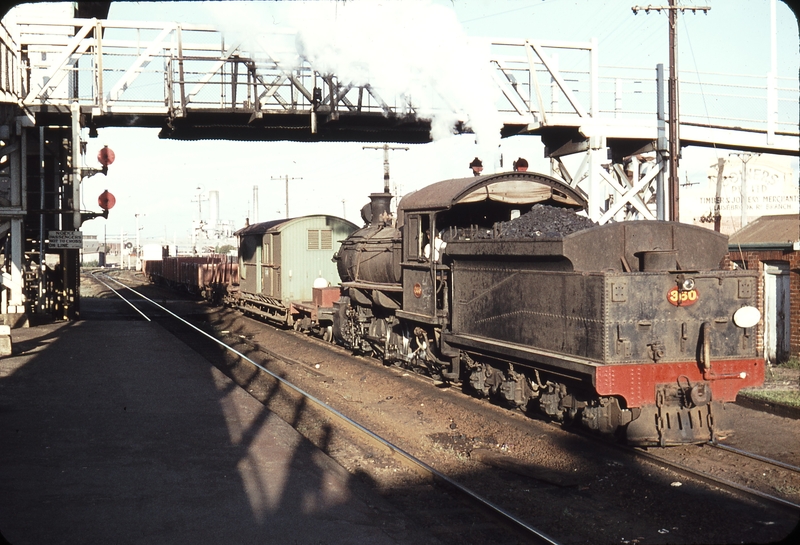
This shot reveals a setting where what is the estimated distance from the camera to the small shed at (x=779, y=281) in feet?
45.8

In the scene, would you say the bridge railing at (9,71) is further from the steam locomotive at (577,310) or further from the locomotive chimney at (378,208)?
the steam locomotive at (577,310)

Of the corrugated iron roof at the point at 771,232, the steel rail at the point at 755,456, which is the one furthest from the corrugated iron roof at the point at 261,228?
the steel rail at the point at 755,456

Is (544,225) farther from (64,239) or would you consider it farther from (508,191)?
(64,239)

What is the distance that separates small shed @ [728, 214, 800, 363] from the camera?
13945 millimetres

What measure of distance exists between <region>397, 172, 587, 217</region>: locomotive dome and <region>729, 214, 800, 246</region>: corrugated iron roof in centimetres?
466

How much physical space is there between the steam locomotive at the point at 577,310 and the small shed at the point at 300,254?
870 centimetres

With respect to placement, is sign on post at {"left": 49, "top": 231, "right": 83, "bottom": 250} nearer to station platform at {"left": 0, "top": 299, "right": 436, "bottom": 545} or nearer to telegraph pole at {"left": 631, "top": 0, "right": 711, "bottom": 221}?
station platform at {"left": 0, "top": 299, "right": 436, "bottom": 545}

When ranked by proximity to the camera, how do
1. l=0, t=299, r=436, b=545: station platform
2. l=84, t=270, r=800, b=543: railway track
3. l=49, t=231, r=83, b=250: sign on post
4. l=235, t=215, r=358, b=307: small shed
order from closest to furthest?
l=0, t=299, r=436, b=545: station platform
l=84, t=270, r=800, b=543: railway track
l=49, t=231, r=83, b=250: sign on post
l=235, t=215, r=358, b=307: small shed

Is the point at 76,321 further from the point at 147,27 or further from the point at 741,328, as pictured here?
the point at 741,328

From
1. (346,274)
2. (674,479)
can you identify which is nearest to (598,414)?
(674,479)

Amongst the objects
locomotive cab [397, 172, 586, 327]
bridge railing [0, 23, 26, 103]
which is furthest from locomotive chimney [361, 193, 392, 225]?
bridge railing [0, 23, 26, 103]

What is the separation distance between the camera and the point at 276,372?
14.6m

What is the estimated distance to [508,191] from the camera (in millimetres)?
11344

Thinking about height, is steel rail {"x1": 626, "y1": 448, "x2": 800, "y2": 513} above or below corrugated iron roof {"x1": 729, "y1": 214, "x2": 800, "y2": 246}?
below
